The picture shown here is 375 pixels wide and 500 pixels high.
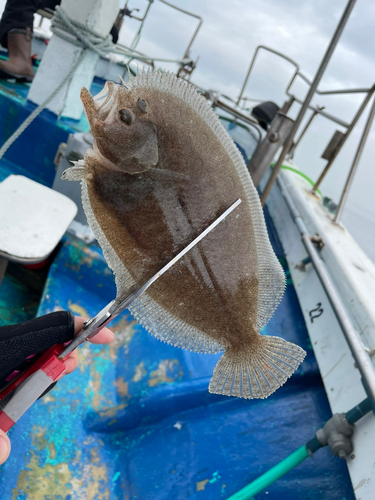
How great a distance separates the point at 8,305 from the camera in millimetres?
2732

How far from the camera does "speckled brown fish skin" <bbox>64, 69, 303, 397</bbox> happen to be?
108 centimetres

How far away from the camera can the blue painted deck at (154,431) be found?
5.91 feet

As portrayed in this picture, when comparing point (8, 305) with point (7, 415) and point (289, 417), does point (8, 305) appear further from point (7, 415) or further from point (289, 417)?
point (289, 417)

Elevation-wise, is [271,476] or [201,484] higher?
[271,476]

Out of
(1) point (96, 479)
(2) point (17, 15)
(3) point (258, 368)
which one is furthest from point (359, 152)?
(2) point (17, 15)

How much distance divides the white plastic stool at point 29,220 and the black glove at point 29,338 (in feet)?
2.89

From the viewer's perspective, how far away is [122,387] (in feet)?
7.64

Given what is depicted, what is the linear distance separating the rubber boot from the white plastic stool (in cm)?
265

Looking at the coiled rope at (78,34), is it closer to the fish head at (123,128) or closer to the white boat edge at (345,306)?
the white boat edge at (345,306)

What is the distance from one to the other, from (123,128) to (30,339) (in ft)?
2.32

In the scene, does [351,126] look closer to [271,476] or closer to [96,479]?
[271,476]

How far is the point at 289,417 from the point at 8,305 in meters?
2.16

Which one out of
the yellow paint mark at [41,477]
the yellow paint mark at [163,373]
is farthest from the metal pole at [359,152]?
the yellow paint mark at [41,477]

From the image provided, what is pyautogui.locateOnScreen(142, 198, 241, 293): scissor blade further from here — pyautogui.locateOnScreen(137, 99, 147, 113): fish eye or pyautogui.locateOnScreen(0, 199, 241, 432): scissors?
pyautogui.locateOnScreen(137, 99, 147, 113): fish eye
